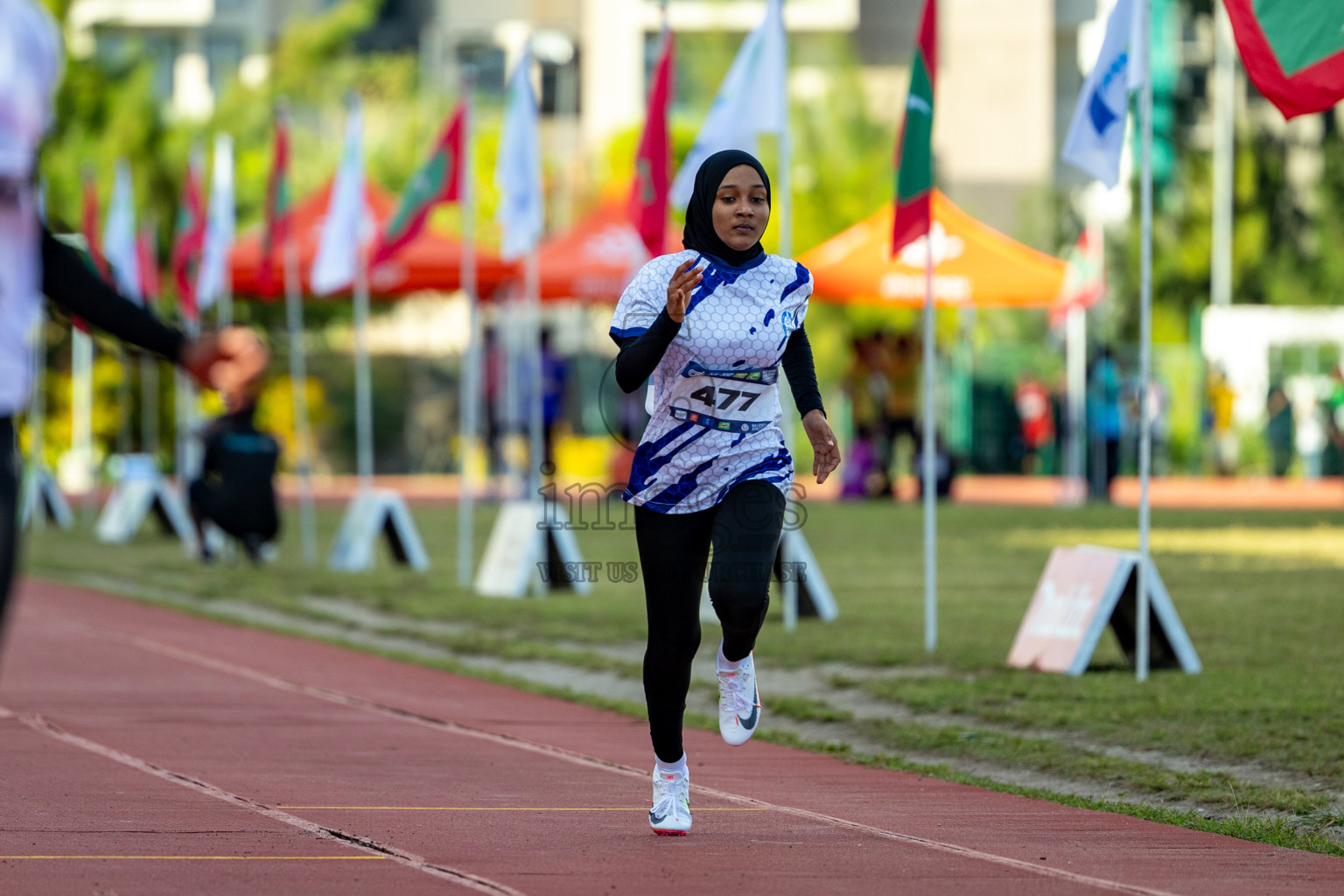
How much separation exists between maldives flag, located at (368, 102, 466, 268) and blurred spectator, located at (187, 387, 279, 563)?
2030mm

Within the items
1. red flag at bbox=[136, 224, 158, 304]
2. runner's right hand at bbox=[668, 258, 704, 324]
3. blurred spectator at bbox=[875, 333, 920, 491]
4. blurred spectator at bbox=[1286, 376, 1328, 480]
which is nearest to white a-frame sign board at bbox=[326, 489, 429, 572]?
red flag at bbox=[136, 224, 158, 304]

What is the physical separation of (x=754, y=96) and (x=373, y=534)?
5.90 metres

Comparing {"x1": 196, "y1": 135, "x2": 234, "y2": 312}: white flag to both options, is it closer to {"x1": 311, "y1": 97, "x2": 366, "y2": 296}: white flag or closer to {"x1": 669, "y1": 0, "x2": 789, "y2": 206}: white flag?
{"x1": 311, "y1": 97, "x2": 366, "y2": 296}: white flag

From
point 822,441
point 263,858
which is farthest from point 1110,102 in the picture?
point 263,858

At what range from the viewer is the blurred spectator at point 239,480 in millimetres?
17203

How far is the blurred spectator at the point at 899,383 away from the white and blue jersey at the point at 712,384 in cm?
2166

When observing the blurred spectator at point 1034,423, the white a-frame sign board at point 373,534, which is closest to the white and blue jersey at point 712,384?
the white a-frame sign board at point 373,534

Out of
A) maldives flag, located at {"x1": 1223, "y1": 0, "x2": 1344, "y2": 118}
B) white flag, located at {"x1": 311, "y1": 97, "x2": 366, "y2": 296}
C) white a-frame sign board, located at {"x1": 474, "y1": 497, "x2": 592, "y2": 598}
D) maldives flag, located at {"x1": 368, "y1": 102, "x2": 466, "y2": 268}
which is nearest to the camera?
maldives flag, located at {"x1": 1223, "y1": 0, "x2": 1344, "y2": 118}

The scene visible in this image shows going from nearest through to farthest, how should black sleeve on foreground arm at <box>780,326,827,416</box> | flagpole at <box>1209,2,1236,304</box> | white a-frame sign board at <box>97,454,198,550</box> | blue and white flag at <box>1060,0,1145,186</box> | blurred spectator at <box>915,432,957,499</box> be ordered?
black sleeve on foreground arm at <box>780,326,827,416</box>, blue and white flag at <box>1060,0,1145,186</box>, white a-frame sign board at <box>97,454,198,550</box>, blurred spectator at <box>915,432,957,499</box>, flagpole at <box>1209,2,1236,304</box>

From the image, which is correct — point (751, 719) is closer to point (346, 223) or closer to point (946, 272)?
point (346, 223)

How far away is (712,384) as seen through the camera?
615 cm

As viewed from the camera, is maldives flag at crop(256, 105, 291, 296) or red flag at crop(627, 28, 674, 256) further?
maldives flag at crop(256, 105, 291, 296)

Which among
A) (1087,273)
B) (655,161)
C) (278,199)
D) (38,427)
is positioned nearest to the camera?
(655,161)

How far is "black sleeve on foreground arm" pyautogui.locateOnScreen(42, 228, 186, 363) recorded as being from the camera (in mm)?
4117
